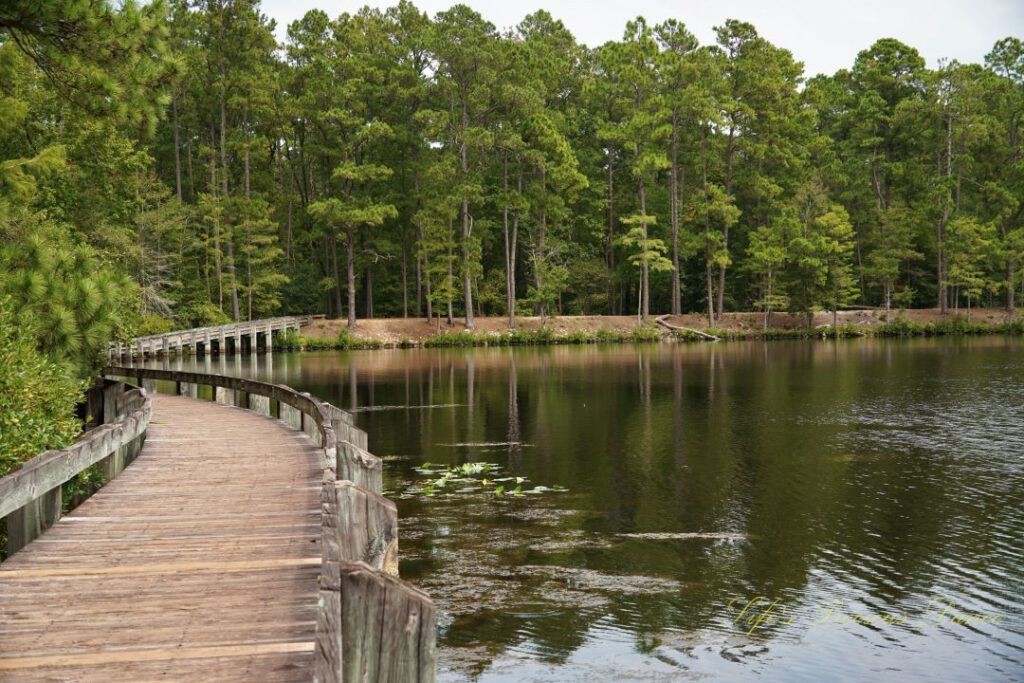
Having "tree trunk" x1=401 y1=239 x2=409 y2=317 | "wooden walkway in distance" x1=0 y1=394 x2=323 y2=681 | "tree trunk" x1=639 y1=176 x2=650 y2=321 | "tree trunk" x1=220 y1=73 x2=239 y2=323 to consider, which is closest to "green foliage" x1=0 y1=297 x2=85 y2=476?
"wooden walkway in distance" x1=0 y1=394 x2=323 y2=681

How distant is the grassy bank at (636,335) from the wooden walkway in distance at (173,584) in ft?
143

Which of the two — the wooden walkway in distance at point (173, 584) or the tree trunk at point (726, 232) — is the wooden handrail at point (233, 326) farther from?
the wooden walkway in distance at point (173, 584)

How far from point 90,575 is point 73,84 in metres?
8.59

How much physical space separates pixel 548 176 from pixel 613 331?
10838 mm

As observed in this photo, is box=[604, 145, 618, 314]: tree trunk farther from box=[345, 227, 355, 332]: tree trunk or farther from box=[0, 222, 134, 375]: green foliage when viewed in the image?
box=[0, 222, 134, 375]: green foliage

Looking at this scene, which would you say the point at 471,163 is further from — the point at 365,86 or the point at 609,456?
the point at 609,456

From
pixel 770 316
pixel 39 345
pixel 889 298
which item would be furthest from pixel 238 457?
pixel 889 298

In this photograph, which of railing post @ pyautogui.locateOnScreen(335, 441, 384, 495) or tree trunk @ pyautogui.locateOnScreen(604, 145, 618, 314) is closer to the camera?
railing post @ pyautogui.locateOnScreen(335, 441, 384, 495)

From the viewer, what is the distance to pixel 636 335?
58.2m

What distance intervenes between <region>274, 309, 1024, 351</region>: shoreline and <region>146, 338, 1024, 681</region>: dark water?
90.4ft

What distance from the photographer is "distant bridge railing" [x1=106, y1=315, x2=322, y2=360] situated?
4310 cm

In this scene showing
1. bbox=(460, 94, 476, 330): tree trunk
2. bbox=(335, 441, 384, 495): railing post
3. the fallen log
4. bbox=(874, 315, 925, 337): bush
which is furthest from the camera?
bbox=(874, 315, 925, 337): bush

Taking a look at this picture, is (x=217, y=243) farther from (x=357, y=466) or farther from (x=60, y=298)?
(x=357, y=466)

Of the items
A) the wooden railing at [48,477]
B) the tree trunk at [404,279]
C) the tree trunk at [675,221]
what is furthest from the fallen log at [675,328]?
the wooden railing at [48,477]
